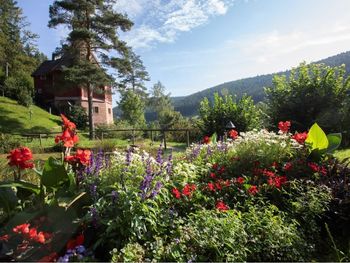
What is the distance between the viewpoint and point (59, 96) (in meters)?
32.2

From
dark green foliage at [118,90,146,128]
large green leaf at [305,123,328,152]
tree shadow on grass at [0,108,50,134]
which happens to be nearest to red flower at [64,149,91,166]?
large green leaf at [305,123,328,152]

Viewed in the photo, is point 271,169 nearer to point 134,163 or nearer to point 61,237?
point 134,163

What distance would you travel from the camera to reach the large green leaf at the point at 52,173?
2.78 meters

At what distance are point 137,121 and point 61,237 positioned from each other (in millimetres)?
36993

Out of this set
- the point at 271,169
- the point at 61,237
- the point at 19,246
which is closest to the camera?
the point at 19,246

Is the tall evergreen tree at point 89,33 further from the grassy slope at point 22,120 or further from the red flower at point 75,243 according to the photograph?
the red flower at point 75,243

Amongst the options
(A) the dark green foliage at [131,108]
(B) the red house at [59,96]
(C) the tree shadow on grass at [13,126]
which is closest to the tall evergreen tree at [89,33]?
(C) the tree shadow on grass at [13,126]

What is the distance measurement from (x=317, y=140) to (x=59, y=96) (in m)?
31.5

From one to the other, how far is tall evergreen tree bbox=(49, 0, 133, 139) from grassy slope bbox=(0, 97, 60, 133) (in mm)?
5614

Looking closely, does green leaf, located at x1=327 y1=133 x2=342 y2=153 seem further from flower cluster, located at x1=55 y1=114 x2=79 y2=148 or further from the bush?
the bush

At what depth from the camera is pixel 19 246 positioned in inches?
82.4

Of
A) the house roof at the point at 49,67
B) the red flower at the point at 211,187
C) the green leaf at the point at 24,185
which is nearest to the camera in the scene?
the green leaf at the point at 24,185

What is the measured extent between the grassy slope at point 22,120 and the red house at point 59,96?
2862 millimetres

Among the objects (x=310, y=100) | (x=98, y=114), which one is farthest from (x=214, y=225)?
(x=98, y=114)
